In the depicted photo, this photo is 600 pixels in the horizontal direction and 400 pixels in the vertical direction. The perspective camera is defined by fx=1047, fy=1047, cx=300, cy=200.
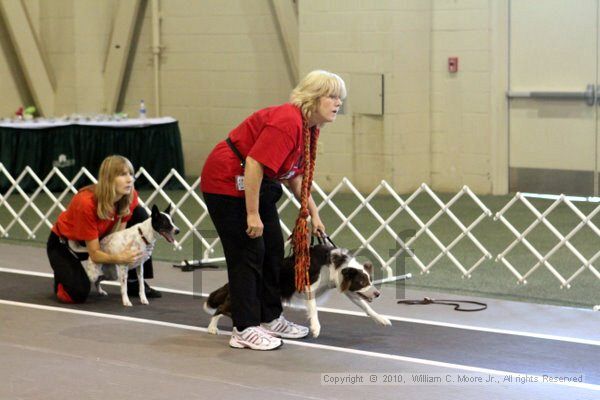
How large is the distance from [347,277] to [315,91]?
77 centimetres

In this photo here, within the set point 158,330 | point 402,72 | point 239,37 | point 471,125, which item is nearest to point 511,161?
point 471,125

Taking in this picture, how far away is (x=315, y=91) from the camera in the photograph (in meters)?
3.93

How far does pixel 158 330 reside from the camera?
177 inches

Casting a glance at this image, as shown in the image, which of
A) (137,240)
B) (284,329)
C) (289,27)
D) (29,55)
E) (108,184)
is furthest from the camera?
(29,55)

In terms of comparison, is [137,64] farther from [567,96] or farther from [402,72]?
[567,96]

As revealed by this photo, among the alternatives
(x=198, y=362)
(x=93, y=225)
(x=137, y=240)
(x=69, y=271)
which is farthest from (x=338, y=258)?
(x=69, y=271)

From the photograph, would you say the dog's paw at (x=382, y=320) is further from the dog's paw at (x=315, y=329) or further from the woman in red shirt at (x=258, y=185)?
the woman in red shirt at (x=258, y=185)

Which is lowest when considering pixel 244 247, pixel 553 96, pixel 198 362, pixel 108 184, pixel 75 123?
pixel 198 362

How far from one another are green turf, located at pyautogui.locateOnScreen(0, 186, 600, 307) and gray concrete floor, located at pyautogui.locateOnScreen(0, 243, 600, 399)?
1.16ft

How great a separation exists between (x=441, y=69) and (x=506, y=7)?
76cm

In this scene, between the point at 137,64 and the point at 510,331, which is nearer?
the point at 510,331

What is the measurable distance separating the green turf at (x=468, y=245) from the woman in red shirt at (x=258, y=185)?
1457 millimetres

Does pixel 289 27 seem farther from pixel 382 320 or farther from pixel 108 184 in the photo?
pixel 382 320

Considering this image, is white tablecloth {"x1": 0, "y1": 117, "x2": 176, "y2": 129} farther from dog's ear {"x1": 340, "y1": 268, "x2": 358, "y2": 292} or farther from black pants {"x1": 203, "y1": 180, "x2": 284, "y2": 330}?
dog's ear {"x1": 340, "y1": 268, "x2": 358, "y2": 292}
